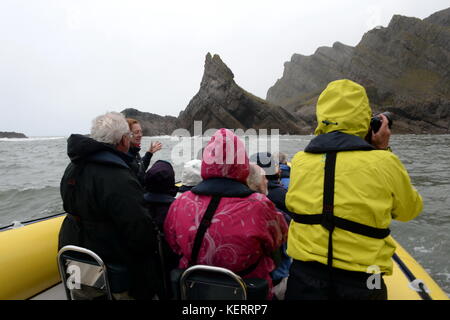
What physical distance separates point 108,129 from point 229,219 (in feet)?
3.50

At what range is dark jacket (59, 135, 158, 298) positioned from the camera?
169cm

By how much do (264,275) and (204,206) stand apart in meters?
0.56

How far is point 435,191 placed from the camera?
28.4 ft

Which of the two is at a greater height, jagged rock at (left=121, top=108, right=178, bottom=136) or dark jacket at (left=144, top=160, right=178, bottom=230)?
jagged rock at (left=121, top=108, right=178, bottom=136)

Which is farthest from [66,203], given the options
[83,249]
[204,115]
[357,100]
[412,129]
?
[412,129]

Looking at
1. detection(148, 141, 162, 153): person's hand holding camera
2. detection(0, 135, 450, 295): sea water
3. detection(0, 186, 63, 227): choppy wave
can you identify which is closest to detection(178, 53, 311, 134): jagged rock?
detection(0, 135, 450, 295): sea water

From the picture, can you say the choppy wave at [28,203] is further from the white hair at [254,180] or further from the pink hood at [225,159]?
the pink hood at [225,159]

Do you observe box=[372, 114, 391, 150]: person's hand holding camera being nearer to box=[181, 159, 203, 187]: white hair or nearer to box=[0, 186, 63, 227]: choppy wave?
box=[181, 159, 203, 187]: white hair

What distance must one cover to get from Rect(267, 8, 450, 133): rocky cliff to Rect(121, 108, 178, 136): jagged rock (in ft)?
145

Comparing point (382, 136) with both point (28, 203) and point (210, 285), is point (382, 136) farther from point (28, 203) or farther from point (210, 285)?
point (28, 203)

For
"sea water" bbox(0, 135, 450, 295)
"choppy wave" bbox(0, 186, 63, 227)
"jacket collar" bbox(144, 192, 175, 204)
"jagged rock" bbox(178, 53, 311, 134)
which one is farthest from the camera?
"jagged rock" bbox(178, 53, 311, 134)

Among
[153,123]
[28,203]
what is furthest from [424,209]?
[153,123]

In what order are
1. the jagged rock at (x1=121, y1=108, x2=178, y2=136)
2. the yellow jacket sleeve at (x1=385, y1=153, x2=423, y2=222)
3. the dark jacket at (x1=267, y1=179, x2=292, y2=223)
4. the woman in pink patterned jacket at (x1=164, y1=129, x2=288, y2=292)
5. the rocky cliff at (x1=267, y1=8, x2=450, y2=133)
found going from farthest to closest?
the jagged rock at (x1=121, y1=108, x2=178, y2=136) < the rocky cliff at (x1=267, y1=8, x2=450, y2=133) < the dark jacket at (x1=267, y1=179, x2=292, y2=223) < the woman in pink patterned jacket at (x1=164, y1=129, x2=288, y2=292) < the yellow jacket sleeve at (x1=385, y1=153, x2=423, y2=222)

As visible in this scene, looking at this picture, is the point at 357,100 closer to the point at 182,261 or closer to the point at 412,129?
the point at 182,261
